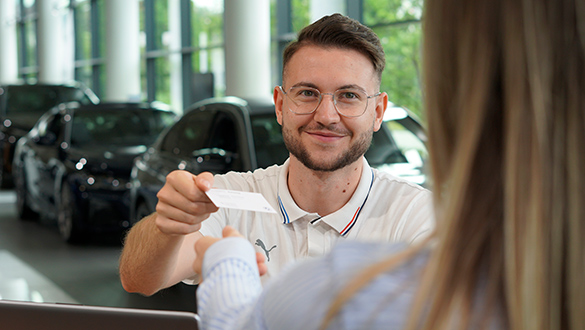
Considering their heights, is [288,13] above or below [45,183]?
above

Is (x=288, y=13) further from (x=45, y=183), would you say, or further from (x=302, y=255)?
(x=302, y=255)

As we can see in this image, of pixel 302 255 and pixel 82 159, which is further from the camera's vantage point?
pixel 82 159

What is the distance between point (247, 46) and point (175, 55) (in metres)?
4.99

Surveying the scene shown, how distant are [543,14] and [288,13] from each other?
30.6ft

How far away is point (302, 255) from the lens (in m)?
1.96

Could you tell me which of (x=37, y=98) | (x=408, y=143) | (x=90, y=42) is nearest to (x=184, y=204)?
(x=408, y=143)

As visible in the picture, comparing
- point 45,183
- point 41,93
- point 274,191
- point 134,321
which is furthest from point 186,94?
point 134,321

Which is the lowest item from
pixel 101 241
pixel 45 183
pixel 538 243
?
pixel 101 241

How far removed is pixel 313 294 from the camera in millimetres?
815

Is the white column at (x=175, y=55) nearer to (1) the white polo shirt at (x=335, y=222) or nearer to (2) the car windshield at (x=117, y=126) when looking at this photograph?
(2) the car windshield at (x=117, y=126)

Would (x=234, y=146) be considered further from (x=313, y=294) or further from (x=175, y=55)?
Result: (x=175, y=55)

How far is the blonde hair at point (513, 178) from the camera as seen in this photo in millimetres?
754

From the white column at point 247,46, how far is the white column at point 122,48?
4945mm

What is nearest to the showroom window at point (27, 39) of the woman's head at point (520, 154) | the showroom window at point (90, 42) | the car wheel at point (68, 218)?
the showroom window at point (90, 42)
